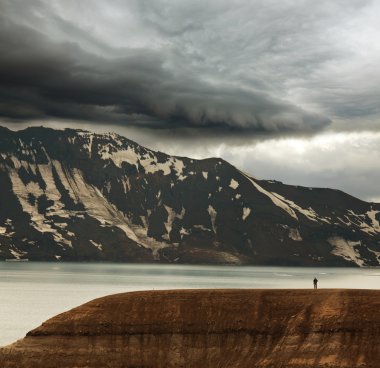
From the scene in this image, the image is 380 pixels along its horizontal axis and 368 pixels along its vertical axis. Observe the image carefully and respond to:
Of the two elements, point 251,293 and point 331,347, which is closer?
A: point 331,347

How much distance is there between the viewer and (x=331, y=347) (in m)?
101

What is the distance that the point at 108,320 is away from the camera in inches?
4210

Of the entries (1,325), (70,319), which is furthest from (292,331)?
(1,325)

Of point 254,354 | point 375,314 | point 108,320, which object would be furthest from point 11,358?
point 375,314

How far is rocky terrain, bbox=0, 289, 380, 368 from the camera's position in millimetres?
101250

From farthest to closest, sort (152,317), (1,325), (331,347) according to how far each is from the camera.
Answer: (1,325) < (152,317) < (331,347)

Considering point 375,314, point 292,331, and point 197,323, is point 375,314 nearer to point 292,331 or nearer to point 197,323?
point 292,331

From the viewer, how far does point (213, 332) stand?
105500 mm

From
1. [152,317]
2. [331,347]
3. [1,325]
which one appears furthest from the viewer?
[1,325]

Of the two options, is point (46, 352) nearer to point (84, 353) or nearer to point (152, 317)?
point (84, 353)

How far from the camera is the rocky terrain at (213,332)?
101250mm

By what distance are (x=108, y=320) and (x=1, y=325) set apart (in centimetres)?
8203

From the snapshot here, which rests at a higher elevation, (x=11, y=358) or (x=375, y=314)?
(x=375, y=314)

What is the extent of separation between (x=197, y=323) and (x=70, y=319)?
17747mm
